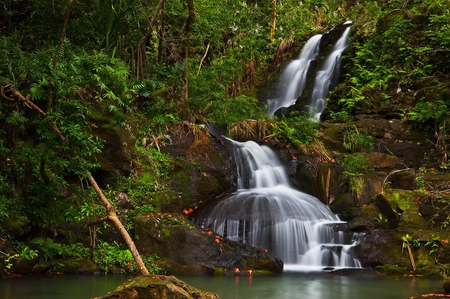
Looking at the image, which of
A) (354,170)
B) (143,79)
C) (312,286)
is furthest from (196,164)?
(312,286)

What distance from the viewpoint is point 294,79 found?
60.8ft

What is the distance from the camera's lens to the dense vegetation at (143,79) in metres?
6.93

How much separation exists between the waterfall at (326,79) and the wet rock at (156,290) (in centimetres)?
1245

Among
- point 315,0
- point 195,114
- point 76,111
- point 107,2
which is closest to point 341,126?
point 195,114

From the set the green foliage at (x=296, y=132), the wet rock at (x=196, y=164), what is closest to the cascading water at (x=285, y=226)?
the wet rock at (x=196, y=164)

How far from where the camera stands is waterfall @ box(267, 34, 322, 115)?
1791 cm

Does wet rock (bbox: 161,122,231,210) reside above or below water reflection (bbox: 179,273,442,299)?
above

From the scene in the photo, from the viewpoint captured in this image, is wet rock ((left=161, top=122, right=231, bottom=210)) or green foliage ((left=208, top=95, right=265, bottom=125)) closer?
wet rock ((left=161, top=122, right=231, bottom=210))

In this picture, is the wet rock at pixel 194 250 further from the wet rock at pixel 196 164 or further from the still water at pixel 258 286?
the wet rock at pixel 196 164

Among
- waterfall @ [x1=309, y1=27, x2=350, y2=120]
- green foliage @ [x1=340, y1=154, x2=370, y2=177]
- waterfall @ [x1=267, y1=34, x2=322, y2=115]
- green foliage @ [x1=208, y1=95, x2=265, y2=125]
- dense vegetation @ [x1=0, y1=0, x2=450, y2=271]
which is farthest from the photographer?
waterfall @ [x1=267, y1=34, x2=322, y2=115]

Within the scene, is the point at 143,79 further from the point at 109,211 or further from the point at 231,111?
the point at 109,211

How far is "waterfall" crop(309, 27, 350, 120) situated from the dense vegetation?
1.80ft

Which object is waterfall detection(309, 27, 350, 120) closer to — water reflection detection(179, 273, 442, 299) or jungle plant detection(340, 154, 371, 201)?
jungle plant detection(340, 154, 371, 201)

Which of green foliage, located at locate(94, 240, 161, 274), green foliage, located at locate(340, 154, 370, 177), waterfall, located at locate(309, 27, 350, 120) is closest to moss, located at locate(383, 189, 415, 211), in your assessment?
green foliage, located at locate(340, 154, 370, 177)
